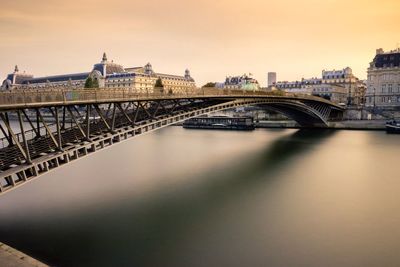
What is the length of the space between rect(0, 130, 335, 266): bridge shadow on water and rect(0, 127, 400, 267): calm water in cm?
5

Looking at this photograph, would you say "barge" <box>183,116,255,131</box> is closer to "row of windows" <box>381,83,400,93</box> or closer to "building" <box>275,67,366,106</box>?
"row of windows" <box>381,83,400,93</box>

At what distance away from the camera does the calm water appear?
13148 millimetres

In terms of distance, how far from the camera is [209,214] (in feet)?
59.8

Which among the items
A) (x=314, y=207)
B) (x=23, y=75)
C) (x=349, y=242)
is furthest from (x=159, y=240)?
(x=23, y=75)

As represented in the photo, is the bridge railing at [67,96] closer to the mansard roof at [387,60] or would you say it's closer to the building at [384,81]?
the building at [384,81]

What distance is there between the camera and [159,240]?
1459 centimetres

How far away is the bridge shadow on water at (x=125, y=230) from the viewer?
13.0m

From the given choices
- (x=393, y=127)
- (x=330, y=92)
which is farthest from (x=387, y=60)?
(x=393, y=127)

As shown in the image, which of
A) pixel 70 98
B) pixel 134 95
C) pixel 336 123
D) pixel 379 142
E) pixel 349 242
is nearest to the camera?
pixel 349 242

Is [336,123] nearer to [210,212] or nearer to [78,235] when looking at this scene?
[210,212]

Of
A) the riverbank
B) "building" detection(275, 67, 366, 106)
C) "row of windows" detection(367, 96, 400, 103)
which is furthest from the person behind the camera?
"building" detection(275, 67, 366, 106)

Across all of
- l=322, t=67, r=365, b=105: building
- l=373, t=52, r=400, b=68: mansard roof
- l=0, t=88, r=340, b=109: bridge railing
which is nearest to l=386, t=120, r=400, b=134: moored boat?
l=373, t=52, r=400, b=68: mansard roof

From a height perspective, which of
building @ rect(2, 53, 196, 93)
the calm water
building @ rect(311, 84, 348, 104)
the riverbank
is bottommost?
the calm water

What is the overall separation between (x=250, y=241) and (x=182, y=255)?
3.13 m
